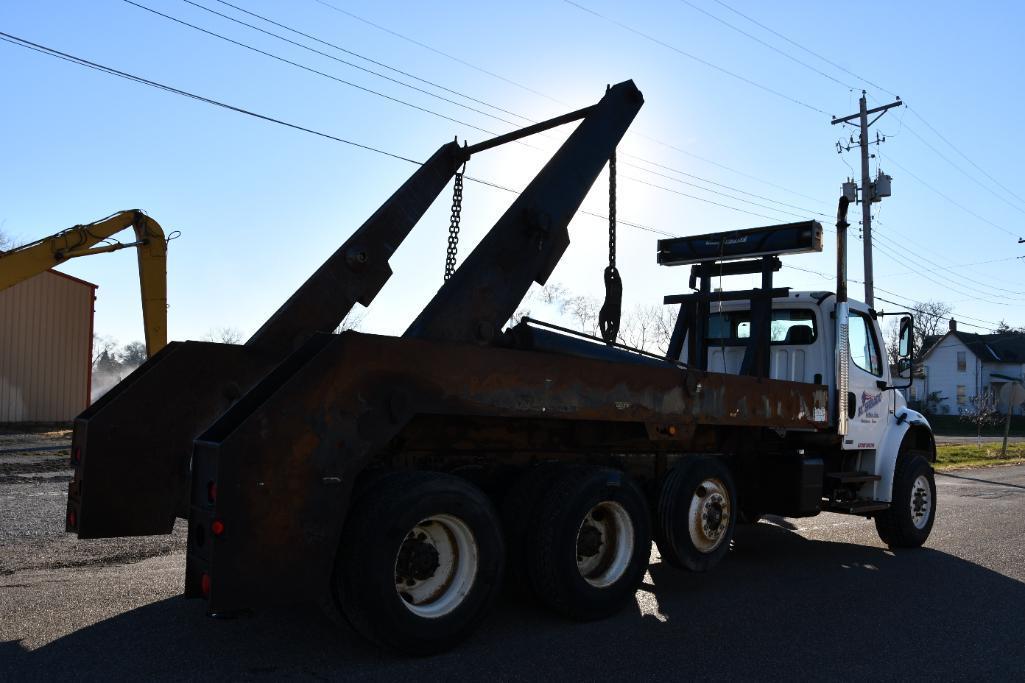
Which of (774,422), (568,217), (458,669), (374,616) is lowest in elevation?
(458,669)

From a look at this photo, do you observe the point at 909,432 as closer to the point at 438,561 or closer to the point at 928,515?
the point at 928,515

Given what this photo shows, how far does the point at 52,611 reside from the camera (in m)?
5.48

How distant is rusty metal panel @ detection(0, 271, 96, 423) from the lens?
27.9 m

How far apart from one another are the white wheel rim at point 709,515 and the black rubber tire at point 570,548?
3.00 feet

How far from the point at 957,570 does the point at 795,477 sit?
167 cm

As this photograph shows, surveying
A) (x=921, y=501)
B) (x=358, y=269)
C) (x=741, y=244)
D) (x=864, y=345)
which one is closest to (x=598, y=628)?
(x=358, y=269)

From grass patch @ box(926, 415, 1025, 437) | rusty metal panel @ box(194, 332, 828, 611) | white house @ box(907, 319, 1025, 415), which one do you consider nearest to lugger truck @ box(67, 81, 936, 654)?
rusty metal panel @ box(194, 332, 828, 611)

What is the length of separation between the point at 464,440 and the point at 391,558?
1226 millimetres

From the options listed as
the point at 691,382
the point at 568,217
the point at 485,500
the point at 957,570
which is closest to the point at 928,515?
the point at 957,570

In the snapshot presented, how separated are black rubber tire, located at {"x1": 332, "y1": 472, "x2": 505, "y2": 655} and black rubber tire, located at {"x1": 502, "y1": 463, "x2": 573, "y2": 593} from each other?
58 cm

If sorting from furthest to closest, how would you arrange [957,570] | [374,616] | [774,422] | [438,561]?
[957,570] < [774,422] < [438,561] < [374,616]

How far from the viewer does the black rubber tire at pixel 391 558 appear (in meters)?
4.46

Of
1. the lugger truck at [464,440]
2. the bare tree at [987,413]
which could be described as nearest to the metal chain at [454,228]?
the lugger truck at [464,440]

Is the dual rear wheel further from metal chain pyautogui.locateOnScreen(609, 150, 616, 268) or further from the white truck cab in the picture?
the white truck cab
